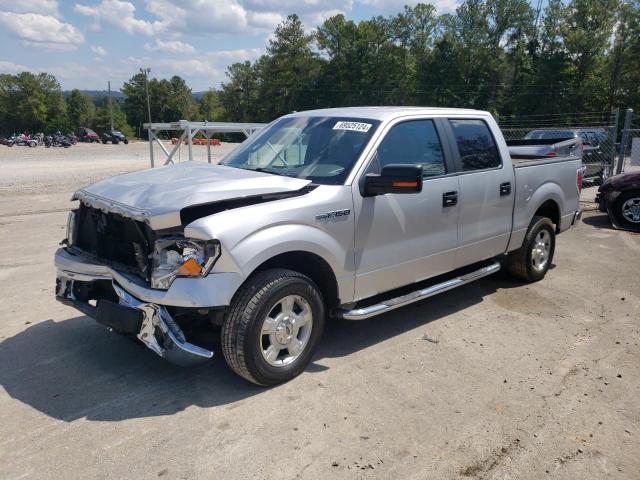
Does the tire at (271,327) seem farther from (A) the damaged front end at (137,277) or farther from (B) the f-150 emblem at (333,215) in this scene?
(B) the f-150 emblem at (333,215)

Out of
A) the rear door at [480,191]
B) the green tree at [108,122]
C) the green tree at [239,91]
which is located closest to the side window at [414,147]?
the rear door at [480,191]

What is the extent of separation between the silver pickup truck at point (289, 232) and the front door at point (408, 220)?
0.01 m

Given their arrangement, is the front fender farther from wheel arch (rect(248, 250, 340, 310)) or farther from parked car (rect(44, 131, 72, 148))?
parked car (rect(44, 131, 72, 148))

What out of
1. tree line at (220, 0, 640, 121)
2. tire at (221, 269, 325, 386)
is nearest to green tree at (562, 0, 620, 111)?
tree line at (220, 0, 640, 121)

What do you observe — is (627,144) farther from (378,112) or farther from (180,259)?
(180,259)

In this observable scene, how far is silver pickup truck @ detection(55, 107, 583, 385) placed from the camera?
3424 mm

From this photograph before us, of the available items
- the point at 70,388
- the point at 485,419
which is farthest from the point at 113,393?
the point at 485,419

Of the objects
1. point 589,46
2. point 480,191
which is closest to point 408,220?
point 480,191

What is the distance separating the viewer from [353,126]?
14.8 feet

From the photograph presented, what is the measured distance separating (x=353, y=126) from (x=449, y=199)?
3.64 feet

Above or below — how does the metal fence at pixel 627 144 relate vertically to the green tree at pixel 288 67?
below

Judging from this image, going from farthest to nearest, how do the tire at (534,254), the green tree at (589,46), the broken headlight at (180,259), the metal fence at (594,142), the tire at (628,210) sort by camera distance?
the green tree at (589,46), the metal fence at (594,142), the tire at (628,210), the tire at (534,254), the broken headlight at (180,259)

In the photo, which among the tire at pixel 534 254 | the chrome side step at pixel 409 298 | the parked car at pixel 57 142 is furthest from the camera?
the parked car at pixel 57 142

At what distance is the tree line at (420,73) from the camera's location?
45062 millimetres
